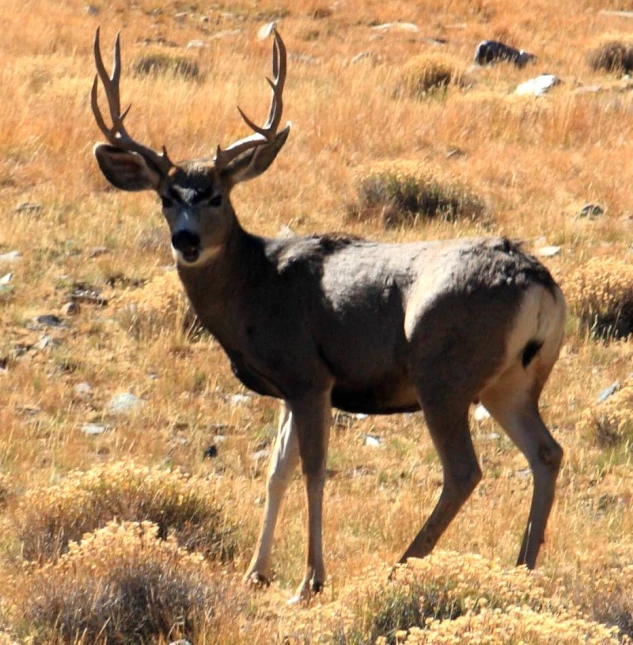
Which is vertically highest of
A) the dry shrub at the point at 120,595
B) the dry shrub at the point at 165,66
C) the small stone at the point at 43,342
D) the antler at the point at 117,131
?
the antler at the point at 117,131

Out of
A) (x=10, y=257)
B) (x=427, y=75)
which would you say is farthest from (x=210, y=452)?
(x=427, y=75)

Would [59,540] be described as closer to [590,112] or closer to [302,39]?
[590,112]

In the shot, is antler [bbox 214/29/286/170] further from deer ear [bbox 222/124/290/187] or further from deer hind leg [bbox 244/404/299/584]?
deer hind leg [bbox 244/404/299/584]

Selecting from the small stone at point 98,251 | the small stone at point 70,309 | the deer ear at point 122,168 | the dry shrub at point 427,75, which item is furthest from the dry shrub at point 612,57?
the deer ear at point 122,168

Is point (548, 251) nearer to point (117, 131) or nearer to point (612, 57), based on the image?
point (117, 131)

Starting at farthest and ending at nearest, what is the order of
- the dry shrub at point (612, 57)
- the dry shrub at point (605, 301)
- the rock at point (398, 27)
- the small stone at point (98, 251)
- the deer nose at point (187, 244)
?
the rock at point (398, 27), the dry shrub at point (612, 57), the small stone at point (98, 251), the dry shrub at point (605, 301), the deer nose at point (187, 244)

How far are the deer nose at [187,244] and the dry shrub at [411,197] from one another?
241 inches

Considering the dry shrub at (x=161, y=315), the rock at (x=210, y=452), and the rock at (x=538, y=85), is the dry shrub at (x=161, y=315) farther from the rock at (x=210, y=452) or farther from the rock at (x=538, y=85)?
the rock at (x=538, y=85)

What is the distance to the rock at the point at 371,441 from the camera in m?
9.88

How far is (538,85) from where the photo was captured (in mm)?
19859

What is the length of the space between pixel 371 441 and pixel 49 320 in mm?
3178

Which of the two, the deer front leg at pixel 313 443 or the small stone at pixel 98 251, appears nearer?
the deer front leg at pixel 313 443

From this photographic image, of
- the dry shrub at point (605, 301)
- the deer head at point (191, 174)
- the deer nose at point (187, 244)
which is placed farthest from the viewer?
the dry shrub at point (605, 301)

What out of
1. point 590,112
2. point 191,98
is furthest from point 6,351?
point 590,112
